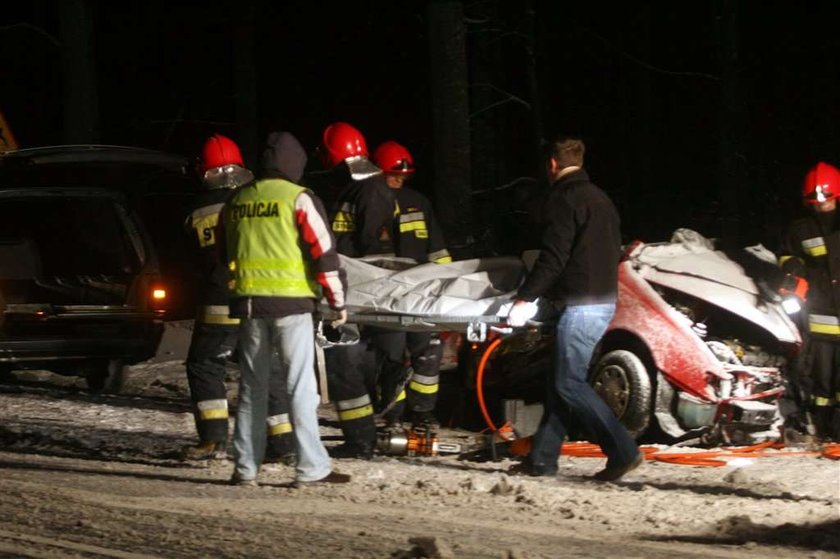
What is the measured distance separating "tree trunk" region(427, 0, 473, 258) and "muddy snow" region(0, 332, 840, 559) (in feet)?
19.2

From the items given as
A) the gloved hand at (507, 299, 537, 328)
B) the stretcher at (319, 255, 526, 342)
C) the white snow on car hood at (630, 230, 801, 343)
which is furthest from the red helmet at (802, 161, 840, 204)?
the gloved hand at (507, 299, 537, 328)

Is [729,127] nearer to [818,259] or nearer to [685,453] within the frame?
[818,259]

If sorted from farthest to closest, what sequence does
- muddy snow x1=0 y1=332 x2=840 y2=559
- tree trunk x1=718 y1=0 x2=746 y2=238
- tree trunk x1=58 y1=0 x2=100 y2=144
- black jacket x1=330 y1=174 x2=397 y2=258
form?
1. tree trunk x1=58 y1=0 x2=100 y2=144
2. tree trunk x1=718 y1=0 x2=746 y2=238
3. black jacket x1=330 y1=174 x2=397 y2=258
4. muddy snow x1=0 y1=332 x2=840 y2=559

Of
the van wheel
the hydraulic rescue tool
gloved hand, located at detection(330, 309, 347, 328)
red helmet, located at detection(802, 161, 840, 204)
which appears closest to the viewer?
gloved hand, located at detection(330, 309, 347, 328)

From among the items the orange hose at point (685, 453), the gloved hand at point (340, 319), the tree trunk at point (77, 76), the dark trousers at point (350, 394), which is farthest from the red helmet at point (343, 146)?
the tree trunk at point (77, 76)

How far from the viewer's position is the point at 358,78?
32938 mm

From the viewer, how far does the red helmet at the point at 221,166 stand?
1029 cm

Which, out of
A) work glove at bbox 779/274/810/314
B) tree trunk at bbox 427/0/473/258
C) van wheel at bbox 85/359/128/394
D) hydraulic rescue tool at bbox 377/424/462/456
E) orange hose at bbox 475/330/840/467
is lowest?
orange hose at bbox 475/330/840/467

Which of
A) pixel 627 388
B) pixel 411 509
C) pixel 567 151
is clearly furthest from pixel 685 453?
pixel 411 509

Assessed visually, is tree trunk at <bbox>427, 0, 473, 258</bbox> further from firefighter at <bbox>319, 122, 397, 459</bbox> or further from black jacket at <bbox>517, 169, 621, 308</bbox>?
black jacket at <bbox>517, 169, 621, 308</bbox>

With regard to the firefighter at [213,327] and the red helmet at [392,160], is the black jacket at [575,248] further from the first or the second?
the red helmet at [392,160]

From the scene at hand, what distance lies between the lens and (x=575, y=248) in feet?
30.7

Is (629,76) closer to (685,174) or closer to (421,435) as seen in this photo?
(685,174)

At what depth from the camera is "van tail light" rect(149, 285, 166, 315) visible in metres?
14.6
